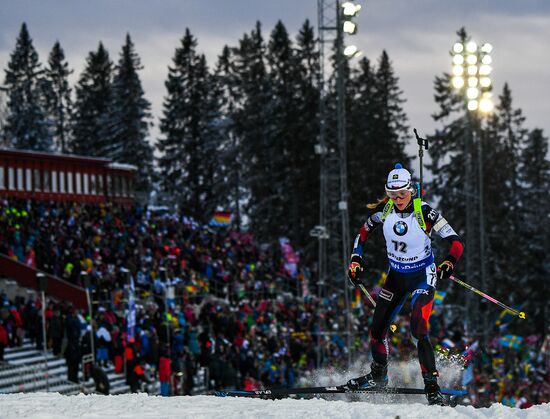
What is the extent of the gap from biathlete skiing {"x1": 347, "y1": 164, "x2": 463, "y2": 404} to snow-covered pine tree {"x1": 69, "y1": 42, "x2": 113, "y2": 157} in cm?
6012

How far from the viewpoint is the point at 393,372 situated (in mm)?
13344

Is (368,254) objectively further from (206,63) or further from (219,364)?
(219,364)

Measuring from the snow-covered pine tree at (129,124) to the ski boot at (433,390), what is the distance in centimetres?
5629

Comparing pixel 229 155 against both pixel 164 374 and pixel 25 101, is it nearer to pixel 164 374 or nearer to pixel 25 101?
pixel 25 101

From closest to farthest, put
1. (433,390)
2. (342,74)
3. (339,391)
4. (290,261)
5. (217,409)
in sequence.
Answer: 1. (217,409)
2. (433,390)
3. (339,391)
4. (342,74)
5. (290,261)

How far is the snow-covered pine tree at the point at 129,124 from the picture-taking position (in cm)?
6581

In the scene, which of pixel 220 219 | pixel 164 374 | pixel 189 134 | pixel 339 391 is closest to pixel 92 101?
pixel 189 134

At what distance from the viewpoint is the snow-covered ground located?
848cm

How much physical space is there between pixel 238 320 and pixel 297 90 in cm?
3542

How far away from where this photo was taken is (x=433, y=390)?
9992 mm

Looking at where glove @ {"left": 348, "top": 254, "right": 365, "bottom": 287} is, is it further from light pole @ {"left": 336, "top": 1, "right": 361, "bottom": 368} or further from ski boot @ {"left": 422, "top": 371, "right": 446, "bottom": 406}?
light pole @ {"left": 336, "top": 1, "right": 361, "bottom": 368}

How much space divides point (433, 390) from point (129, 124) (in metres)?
57.7

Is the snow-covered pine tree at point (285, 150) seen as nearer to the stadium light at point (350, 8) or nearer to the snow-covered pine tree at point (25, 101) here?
the snow-covered pine tree at point (25, 101)

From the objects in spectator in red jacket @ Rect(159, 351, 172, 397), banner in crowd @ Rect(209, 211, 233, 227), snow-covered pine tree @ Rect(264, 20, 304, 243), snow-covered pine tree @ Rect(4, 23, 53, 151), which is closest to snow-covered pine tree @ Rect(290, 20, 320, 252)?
snow-covered pine tree @ Rect(264, 20, 304, 243)
